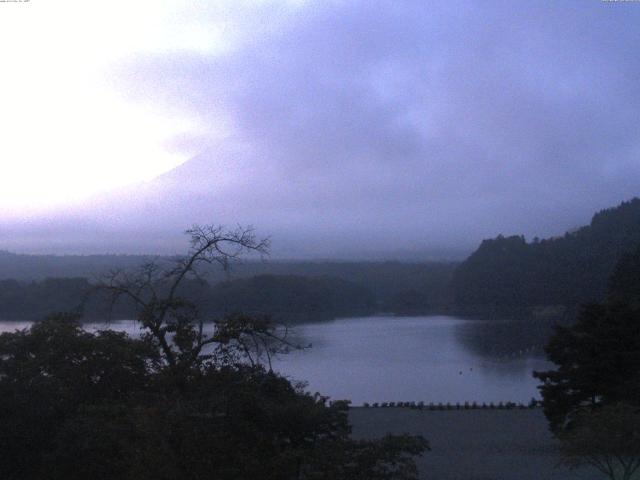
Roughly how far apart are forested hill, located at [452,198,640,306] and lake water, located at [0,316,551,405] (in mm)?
7373

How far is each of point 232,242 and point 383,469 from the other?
3.68 m

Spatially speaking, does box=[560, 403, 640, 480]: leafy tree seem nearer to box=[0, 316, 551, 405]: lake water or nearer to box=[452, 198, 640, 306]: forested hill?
box=[0, 316, 551, 405]: lake water

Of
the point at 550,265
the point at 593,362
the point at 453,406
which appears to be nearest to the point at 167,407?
the point at 593,362

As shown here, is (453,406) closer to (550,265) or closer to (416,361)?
(416,361)

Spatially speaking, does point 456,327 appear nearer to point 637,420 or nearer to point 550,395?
point 550,395

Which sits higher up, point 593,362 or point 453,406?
point 593,362

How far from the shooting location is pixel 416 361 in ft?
103

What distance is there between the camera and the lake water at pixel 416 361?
23781mm

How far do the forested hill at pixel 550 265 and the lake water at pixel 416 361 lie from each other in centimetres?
737

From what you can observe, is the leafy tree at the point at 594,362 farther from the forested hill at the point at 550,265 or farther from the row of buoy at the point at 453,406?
the forested hill at the point at 550,265

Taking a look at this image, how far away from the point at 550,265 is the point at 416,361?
30979mm

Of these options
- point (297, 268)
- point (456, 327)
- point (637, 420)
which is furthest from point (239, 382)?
point (297, 268)

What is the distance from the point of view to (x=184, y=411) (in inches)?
245

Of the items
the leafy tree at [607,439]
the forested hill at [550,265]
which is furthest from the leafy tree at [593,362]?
the forested hill at [550,265]
